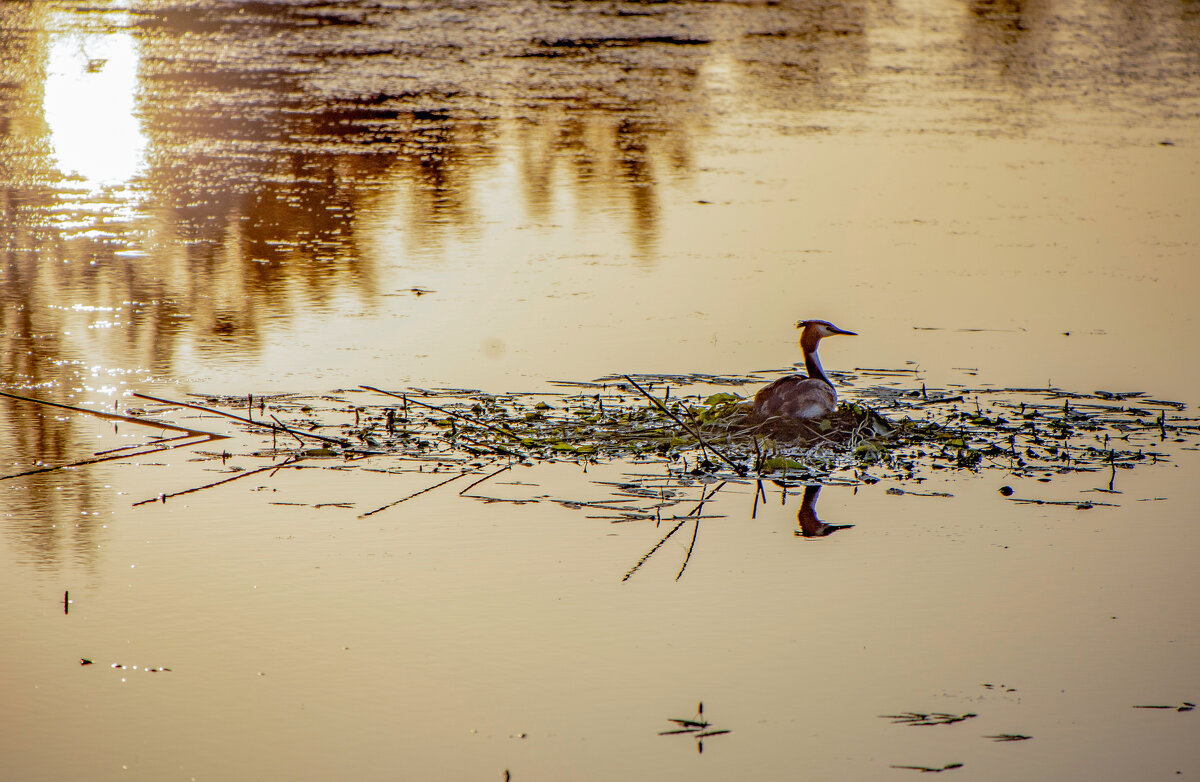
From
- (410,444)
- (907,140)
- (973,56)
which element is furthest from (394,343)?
(973,56)

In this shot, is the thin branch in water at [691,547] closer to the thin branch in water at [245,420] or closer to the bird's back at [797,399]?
the bird's back at [797,399]

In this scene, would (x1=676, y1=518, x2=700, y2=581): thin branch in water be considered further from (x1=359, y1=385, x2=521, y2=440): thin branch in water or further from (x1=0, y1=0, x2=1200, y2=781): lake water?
(x1=359, y1=385, x2=521, y2=440): thin branch in water

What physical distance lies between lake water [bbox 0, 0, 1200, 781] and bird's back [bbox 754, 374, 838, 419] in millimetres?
546

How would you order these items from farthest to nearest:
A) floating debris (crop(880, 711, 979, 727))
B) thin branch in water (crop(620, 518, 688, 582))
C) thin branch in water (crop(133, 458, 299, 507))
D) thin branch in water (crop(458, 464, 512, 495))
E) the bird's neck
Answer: the bird's neck → thin branch in water (crop(458, 464, 512, 495)) → thin branch in water (crop(133, 458, 299, 507)) → thin branch in water (crop(620, 518, 688, 582)) → floating debris (crop(880, 711, 979, 727))

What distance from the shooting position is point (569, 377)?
7.93 metres

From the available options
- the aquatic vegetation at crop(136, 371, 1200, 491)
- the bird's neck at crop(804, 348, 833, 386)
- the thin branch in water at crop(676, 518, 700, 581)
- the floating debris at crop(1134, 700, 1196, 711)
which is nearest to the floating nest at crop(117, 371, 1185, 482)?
the aquatic vegetation at crop(136, 371, 1200, 491)

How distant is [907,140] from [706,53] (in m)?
5.53

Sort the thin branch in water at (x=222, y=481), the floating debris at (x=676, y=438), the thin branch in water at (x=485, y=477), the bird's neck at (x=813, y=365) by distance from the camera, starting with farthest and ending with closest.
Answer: the bird's neck at (x=813, y=365) < the floating debris at (x=676, y=438) < the thin branch in water at (x=485, y=477) < the thin branch in water at (x=222, y=481)

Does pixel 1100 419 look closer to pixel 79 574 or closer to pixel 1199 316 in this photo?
pixel 1199 316

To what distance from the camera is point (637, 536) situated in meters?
5.87

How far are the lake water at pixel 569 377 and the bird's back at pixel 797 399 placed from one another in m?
0.55

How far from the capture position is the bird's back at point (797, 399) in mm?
6843

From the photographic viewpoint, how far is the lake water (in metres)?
4.44

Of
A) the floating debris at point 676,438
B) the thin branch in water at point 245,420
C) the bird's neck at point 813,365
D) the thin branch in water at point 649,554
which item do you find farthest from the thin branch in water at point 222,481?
the bird's neck at point 813,365
